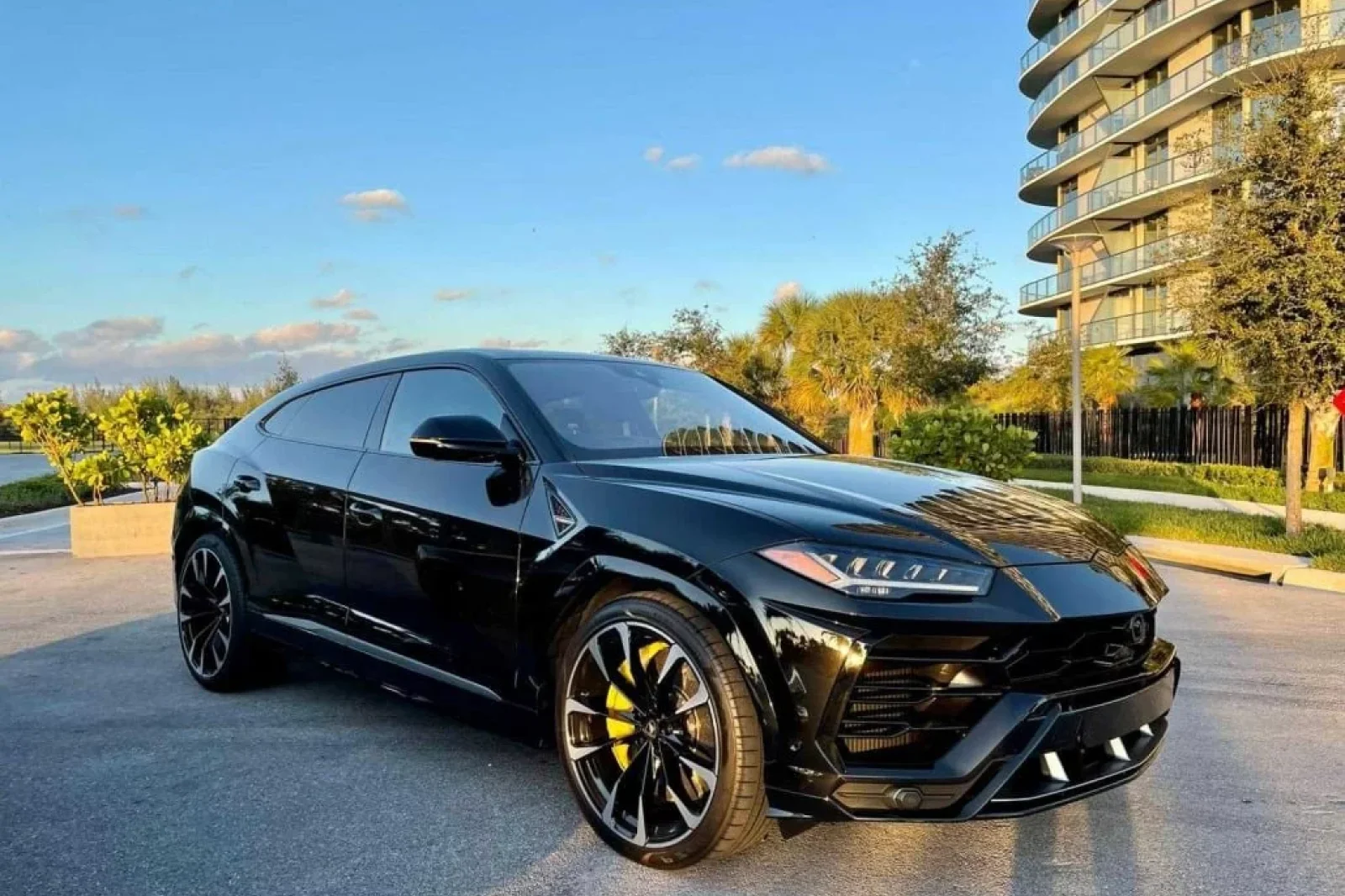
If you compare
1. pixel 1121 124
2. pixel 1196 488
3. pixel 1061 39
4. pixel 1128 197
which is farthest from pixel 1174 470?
pixel 1061 39

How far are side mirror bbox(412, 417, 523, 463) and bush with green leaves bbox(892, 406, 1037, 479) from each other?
973cm

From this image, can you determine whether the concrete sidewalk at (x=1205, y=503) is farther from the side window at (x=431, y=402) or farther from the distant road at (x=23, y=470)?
the distant road at (x=23, y=470)

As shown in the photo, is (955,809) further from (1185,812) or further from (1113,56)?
(1113,56)

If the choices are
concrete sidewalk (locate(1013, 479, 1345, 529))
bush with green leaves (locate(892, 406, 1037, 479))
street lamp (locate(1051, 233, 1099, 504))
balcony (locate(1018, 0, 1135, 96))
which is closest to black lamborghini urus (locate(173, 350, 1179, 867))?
bush with green leaves (locate(892, 406, 1037, 479))

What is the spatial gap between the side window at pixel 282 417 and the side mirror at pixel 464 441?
5.33ft

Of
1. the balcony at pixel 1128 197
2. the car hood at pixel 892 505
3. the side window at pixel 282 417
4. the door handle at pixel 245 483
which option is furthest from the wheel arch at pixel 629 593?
the balcony at pixel 1128 197

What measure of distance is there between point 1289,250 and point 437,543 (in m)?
11.0

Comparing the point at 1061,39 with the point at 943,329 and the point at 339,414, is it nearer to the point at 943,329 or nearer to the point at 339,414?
the point at 943,329

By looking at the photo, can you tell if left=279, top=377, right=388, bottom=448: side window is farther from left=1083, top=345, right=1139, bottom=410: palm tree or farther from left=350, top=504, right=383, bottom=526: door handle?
left=1083, top=345, right=1139, bottom=410: palm tree

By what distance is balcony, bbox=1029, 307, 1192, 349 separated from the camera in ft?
128

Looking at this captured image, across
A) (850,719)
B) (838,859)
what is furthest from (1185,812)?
(850,719)

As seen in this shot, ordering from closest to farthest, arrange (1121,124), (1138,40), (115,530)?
(115,530) < (1138,40) < (1121,124)

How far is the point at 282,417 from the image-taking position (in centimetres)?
480

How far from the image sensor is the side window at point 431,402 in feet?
12.2
